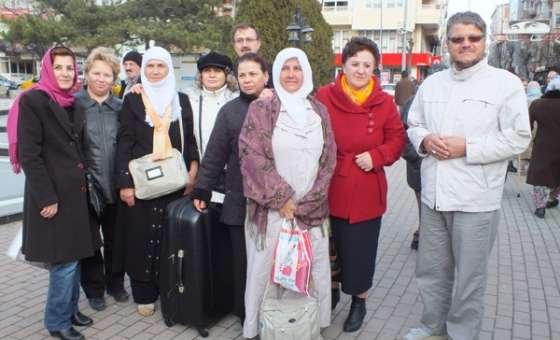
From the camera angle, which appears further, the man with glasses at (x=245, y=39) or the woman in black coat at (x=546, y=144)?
the woman in black coat at (x=546, y=144)

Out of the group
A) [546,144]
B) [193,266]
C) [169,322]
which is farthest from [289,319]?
[546,144]

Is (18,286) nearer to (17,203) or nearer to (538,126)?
(17,203)

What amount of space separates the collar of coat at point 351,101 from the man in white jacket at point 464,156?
262mm

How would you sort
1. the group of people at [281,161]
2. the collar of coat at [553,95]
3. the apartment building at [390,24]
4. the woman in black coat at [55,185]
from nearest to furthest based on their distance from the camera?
the group of people at [281,161] < the woman in black coat at [55,185] < the collar of coat at [553,95] < the apartment building at [390,24]

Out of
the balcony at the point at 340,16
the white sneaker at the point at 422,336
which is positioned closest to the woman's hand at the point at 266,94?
the white sneaker at the point at 422,336

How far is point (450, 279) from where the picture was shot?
345 centimetres

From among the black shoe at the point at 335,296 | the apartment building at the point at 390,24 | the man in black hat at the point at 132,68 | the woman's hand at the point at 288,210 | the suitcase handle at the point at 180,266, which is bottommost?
the black shoe at the point at 335,296

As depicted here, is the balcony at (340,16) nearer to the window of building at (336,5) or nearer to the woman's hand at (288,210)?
the window of building at (336,5)

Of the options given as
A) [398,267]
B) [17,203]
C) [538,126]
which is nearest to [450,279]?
[398,267]

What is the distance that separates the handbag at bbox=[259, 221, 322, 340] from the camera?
10.4 ft

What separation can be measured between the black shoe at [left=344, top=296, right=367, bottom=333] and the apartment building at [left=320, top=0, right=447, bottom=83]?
42.3 m

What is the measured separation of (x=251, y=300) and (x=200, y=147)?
48.0 inches

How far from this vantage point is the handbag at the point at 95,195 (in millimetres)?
3580

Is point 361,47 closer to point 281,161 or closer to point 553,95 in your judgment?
point 281,161
